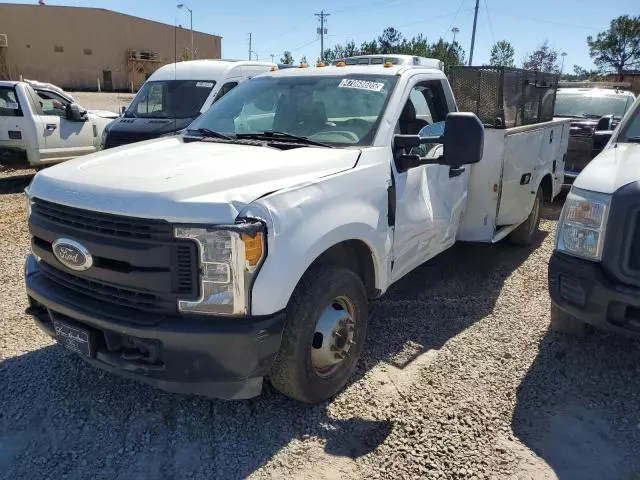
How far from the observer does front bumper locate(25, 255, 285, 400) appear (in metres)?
2.55

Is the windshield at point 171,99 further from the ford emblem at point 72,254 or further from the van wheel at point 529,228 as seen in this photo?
the ford emblem at point 72,254

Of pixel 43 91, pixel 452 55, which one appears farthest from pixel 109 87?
pixel 43 91

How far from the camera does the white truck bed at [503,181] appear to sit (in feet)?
16.1

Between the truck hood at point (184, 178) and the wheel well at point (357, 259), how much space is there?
19.0 inches

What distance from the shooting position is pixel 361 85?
12.9 feet

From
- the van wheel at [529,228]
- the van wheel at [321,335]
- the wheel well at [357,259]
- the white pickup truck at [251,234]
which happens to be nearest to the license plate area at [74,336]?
the white pickup truck at [251,234]

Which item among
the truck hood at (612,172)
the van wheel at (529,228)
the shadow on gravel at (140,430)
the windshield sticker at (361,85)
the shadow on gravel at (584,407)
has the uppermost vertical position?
the windshield sticker at (361,85)

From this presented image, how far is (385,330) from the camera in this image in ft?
14.0

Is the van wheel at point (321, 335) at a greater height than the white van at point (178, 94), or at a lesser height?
lesser

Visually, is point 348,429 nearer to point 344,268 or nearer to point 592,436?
point 344,268

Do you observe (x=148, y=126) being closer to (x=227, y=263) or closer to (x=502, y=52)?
(x=227, y=263)

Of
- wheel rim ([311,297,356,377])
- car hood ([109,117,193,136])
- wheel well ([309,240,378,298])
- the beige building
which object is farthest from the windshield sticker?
the beige building

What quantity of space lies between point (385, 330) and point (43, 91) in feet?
28.6

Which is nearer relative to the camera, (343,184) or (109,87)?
(343,184)
